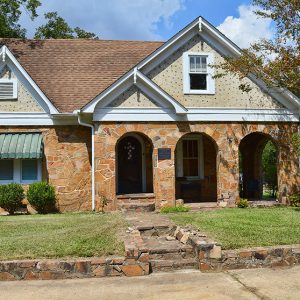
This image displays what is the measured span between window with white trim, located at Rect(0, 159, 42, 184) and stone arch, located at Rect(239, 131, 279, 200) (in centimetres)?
938

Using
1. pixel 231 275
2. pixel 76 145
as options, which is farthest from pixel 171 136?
pixel 231 275

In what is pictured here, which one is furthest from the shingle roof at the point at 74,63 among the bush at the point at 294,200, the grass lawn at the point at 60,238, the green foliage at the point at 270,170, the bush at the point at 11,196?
the green foliage at the point at 270,170

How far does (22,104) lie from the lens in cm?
1578

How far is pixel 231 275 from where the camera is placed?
23.9 ft

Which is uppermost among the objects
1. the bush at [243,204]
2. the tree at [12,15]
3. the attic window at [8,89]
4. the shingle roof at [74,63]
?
the tree at [12,15]

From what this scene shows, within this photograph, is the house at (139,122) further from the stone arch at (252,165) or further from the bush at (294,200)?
the stone arch at (252,165)

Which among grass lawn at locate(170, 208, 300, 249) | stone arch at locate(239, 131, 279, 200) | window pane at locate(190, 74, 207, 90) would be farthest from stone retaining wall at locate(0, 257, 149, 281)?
stone arch at locate(239, 131, 279, 200)

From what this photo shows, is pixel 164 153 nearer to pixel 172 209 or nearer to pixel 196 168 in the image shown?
pixel 172 209

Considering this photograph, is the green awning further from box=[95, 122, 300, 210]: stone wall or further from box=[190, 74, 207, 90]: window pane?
box=[190, 74, 207, 90]: window pane

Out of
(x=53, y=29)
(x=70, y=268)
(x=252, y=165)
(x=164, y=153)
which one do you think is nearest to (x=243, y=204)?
(x=164, y=153)

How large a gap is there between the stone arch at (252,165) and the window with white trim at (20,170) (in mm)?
9385

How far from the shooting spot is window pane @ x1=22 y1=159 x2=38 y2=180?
1598 centimetres

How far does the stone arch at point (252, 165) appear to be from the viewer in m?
19.1

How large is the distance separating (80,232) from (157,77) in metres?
7.90
